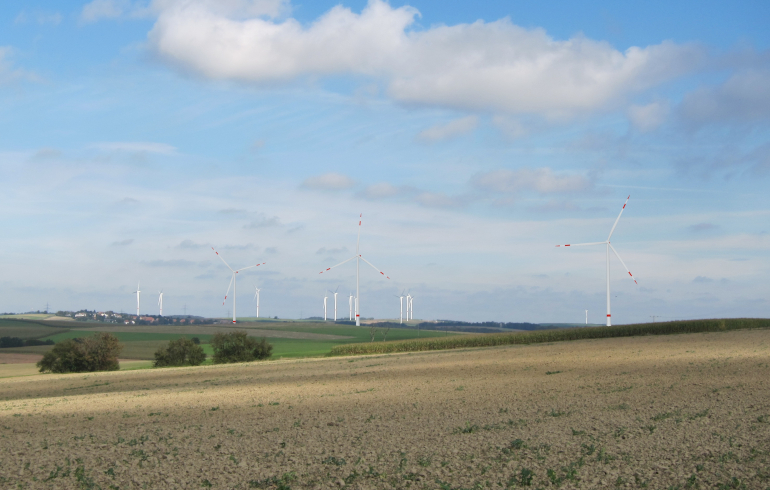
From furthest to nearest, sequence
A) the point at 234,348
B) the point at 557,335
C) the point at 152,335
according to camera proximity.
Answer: the point at 152,335
the point at 557,335
the point at 234,348

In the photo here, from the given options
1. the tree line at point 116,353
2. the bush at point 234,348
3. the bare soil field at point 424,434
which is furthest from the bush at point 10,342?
the bare soil field at point 424,434

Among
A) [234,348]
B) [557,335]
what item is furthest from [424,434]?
[557,335]

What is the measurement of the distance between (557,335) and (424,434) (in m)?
60.6

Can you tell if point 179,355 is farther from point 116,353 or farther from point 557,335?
point 557,335

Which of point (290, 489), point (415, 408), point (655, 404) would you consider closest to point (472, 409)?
point (415, 408)

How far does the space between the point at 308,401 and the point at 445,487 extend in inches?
611

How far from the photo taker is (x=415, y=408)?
72.7ft

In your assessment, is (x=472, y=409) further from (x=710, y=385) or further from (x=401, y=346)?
(x=401, y=346)

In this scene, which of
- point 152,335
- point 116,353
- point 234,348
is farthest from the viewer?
point 152,335

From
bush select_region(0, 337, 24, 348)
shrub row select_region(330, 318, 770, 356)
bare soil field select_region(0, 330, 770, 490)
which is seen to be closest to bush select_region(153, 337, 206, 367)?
shrub row select_region(330, 318, 770, 356)

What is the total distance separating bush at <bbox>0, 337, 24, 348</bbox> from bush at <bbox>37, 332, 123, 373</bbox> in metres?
48.6

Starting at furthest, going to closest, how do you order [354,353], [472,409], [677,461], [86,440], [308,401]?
[354,353]
[308,401]
[472,409]
[86,440]
[677,461]

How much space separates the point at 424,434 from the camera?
1656 cm

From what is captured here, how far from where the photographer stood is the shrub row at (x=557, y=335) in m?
67.6
